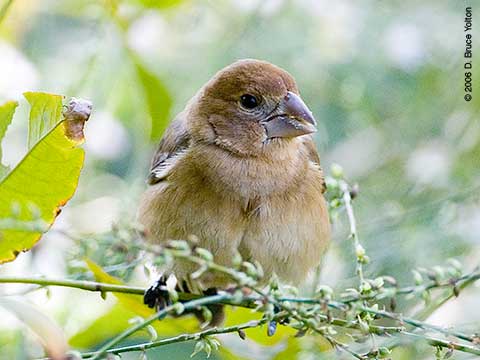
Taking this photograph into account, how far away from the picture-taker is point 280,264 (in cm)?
343

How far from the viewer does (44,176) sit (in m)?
1.98

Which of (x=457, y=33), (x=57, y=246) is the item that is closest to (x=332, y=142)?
(x=457, y=33)

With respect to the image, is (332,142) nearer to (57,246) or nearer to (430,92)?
(430,92)

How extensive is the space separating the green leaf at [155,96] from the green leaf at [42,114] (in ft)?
4.08

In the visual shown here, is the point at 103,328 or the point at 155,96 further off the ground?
the point at 155,96

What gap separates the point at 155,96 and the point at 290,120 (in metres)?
0.59

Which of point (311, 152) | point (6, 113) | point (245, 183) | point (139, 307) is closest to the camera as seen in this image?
point (6, 113)

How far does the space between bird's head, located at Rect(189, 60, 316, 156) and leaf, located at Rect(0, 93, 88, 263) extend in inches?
64.1

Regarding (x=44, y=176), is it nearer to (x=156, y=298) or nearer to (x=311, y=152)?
(x=156, y=298)

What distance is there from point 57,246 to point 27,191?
137cm

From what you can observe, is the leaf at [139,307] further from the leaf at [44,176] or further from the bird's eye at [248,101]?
the bird's eye at [248,101]

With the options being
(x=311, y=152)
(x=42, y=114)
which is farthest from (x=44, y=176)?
(x=311, y=152)

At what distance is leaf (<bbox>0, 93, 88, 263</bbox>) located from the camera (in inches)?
75.8

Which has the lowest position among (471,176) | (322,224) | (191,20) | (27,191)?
(27,191)
